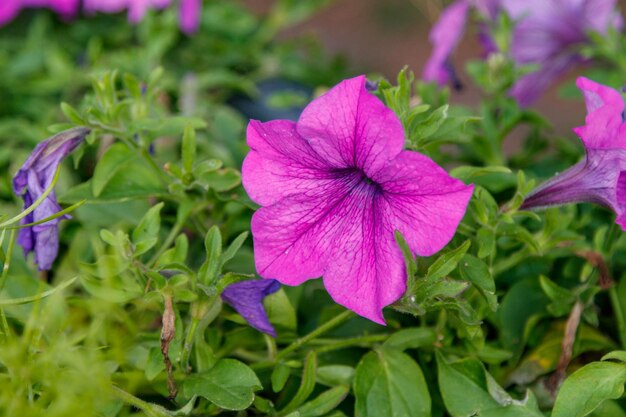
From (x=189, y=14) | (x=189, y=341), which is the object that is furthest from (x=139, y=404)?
(x=189, y=14)

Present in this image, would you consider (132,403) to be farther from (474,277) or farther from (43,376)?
(474,277)

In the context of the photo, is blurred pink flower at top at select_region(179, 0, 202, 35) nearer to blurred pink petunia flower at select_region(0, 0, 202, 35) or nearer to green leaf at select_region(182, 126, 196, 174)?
blurred pink petunia flower at select_region(0, 0, 202, 35)

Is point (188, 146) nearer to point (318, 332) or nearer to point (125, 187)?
point (125, 187)

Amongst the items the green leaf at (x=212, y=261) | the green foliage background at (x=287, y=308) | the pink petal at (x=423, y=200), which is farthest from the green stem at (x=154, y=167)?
the pink petal at (x=423, y=200)

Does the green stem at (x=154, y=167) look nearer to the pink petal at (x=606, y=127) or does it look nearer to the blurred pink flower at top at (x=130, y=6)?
the pink petal at (x=606, y=127)

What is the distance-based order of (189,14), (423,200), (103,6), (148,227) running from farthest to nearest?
1. (103,6)
2. (189,14)
3. (148,227)
4. (423,200)
